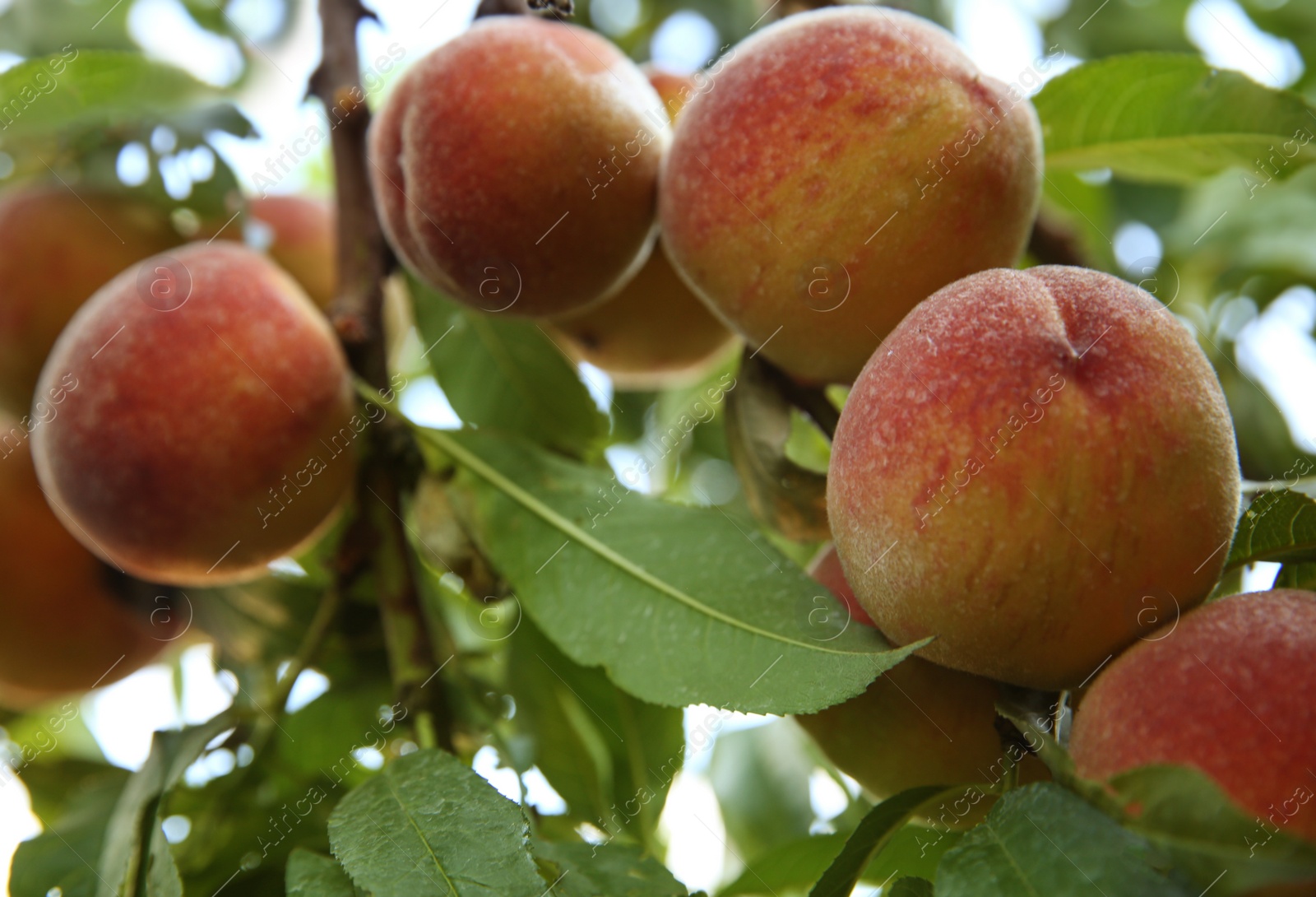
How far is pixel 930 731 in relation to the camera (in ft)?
3.10

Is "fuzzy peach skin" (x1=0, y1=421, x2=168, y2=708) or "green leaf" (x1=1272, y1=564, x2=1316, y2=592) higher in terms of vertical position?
"green leaf" (x1=1272, y1=564, x2=1316, y2=592)

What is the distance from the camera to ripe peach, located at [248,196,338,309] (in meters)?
1.69

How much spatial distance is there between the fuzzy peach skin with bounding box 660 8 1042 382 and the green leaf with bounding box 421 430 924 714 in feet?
0.73

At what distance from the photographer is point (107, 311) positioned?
1.25 metres

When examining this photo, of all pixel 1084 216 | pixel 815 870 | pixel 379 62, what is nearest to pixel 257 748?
pixel 815 870

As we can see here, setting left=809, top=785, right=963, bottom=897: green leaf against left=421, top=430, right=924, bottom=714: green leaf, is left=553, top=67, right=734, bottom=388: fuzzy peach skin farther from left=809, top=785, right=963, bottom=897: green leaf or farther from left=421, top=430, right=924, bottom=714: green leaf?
left=809, top=785, right=963, bottom=897: green leaf

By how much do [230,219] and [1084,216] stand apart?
133cm

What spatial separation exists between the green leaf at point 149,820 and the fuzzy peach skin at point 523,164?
0.56 metres

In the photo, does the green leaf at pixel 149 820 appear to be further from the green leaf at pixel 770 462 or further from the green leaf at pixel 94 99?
the green leaf at pixel 94 99

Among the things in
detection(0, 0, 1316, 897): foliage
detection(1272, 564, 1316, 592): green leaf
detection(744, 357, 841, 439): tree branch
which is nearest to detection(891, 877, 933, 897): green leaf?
detection(0, 0, 1316, 897): foliage

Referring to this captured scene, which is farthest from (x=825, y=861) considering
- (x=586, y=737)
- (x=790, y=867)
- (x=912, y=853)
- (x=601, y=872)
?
(x=586, y=737)

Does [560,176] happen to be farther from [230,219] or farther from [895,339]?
[230,219]

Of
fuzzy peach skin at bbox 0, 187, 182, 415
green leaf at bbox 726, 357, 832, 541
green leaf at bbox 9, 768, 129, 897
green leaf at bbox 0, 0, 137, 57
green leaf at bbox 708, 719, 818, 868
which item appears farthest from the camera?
green leaf at bbox 0, 0, 137, 57

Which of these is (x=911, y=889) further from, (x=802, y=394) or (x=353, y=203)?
(x=353, y=203)
